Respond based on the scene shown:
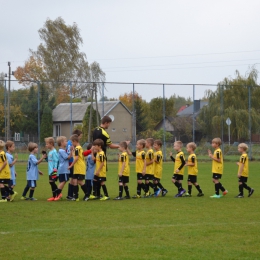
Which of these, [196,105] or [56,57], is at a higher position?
[56,57]

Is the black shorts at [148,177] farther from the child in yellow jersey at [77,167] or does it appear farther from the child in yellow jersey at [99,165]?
the child in yellow jersey at [77,167]

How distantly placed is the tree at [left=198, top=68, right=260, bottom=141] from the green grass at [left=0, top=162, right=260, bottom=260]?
24661 millimetres

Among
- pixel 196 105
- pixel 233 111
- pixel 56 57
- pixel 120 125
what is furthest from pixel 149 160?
pixel 56 57

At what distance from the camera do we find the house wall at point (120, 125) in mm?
35281

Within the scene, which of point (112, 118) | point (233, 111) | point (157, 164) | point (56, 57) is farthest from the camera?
point (56, 57)

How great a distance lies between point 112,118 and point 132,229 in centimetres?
2696

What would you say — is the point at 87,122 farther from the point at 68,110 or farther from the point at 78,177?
the point at 78,177

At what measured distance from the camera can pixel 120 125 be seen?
35531 mm

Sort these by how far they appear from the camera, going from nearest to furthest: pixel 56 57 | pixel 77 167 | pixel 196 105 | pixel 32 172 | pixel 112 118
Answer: pixel 77 167 → pixel 32 172 → pixel 112 118 → pixel 196 105 → pixel 56 57

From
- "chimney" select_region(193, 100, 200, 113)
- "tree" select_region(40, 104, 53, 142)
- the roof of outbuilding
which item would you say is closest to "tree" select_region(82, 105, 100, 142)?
the roof of outbuilding

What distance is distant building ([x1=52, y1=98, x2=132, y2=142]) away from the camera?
35.3 m

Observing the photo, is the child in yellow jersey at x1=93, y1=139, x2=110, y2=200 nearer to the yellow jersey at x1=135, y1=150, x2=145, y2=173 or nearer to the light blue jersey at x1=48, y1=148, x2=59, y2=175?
the light blue jersey at x1=48, y1=148, x2=59, y2=175

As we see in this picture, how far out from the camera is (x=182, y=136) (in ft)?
121

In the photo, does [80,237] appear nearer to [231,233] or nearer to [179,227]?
[179,227]
